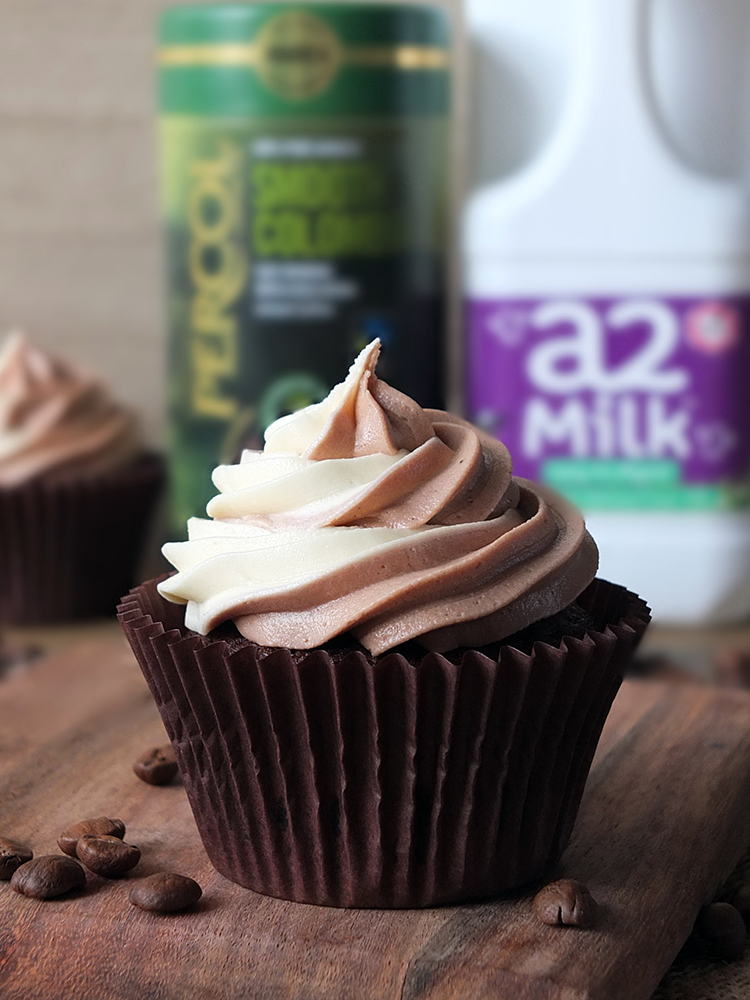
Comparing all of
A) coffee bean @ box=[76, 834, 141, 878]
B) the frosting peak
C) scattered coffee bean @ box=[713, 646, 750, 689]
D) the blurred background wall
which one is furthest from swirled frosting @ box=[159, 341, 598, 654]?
the blurred background wall

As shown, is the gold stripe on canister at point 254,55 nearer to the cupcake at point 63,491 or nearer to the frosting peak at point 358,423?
the cupcake at point 63,491

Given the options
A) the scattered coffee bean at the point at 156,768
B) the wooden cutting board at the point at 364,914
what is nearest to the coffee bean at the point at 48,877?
the wooden cutting board at the point at 364,914

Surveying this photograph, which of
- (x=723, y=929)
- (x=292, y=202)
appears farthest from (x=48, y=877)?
(x=292, y=202)

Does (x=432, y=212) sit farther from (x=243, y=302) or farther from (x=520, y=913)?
(x=520, y=913)

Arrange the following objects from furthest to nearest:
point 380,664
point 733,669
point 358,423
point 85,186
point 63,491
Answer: point 85,186
point 63,491
point 733,669
point 358,423
point 380,664

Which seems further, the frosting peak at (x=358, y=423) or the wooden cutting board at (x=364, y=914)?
the frosting peak at (x=358, y=423)

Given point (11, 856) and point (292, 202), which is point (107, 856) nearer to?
point (11, 856)

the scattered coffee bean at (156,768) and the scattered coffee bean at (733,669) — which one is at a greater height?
the scattered coffee bean at (156,768)
